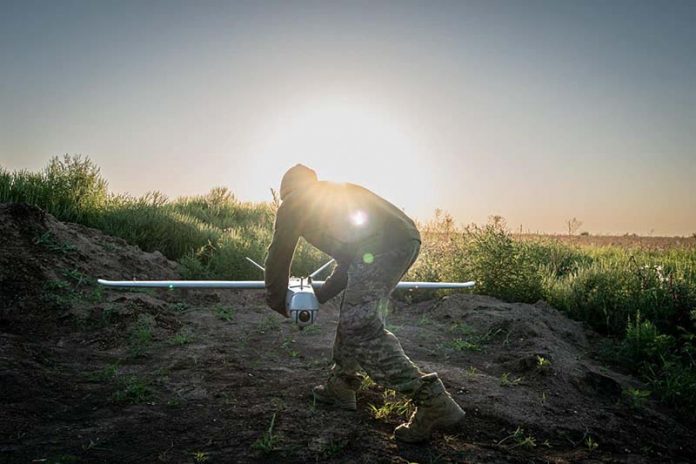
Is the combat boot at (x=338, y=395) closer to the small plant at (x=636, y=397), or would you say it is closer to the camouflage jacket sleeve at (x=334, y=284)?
the camouflage jacket sleeve at (x=334, y=284)

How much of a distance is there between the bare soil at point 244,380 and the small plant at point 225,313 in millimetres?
35

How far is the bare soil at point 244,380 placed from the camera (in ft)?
11.9

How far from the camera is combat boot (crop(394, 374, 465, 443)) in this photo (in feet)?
11.5

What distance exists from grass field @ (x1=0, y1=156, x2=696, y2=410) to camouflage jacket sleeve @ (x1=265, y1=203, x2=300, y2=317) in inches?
170

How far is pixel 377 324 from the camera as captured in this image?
353cm

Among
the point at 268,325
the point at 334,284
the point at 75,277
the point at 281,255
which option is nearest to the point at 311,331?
the point at 268,325

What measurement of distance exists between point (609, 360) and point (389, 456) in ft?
15.1

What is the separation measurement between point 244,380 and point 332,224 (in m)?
2.11

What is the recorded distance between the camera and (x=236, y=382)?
16.1 feet

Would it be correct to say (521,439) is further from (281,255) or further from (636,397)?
(281,255)

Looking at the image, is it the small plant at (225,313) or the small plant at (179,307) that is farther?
the small plant at (179,307)

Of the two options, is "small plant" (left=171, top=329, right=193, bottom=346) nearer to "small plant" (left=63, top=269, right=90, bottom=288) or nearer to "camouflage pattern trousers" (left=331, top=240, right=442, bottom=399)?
"small plant" (left=63, top=269, right=90, bottom=288)

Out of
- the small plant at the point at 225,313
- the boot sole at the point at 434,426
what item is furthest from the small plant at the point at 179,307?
the boot sole at the point at 434,426

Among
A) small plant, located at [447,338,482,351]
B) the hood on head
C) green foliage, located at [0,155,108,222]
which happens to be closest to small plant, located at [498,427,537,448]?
the hood on head
